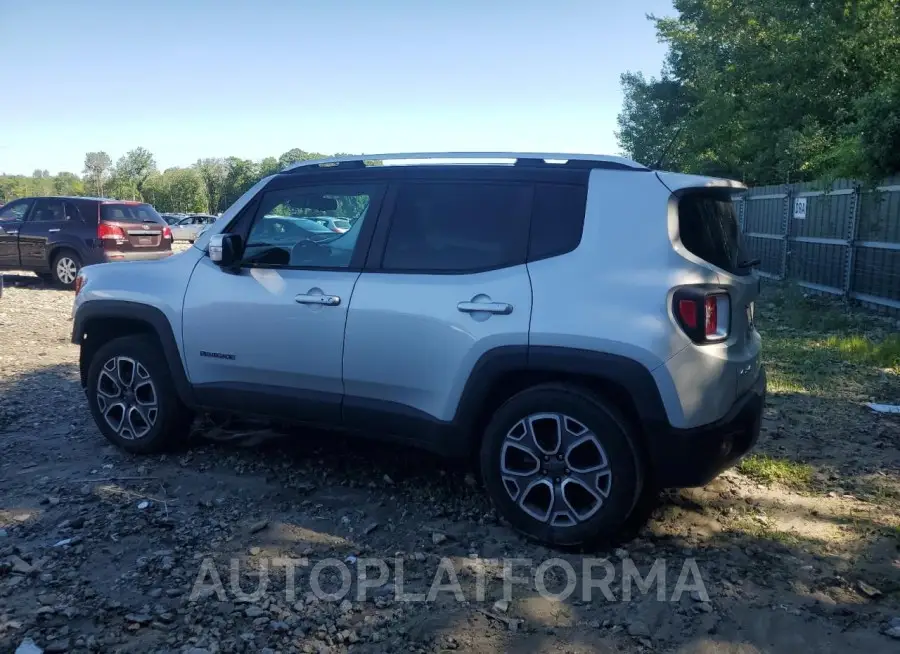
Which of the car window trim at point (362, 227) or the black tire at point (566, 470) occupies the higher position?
the car window trim at point (362, 227)

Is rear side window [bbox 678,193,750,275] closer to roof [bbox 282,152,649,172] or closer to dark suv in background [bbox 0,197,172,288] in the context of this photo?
roof [bbox 282,152,649,172]

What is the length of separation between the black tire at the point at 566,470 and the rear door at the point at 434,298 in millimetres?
277

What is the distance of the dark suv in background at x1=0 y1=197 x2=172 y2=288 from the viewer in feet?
47.4

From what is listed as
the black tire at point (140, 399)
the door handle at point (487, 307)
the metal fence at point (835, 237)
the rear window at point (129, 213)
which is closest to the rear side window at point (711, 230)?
the door handle at point (487, 307)

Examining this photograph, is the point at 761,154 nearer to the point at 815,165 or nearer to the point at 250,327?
the point at 815,165

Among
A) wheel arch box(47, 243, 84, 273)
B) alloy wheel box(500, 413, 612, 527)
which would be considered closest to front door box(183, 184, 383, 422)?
alloy wheel box(500, 413, 612, 527)

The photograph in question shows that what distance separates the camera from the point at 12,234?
14.9m

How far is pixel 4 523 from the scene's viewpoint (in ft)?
13.3

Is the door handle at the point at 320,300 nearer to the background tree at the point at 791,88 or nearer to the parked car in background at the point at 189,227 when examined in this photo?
the background tree at the point at 791,88

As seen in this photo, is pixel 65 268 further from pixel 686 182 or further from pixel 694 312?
pixel 694 312

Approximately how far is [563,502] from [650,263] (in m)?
1.20

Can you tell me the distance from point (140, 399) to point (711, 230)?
3.63 metres

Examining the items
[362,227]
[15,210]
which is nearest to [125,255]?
[15,210]

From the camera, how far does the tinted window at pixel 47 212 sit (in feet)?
48.2
